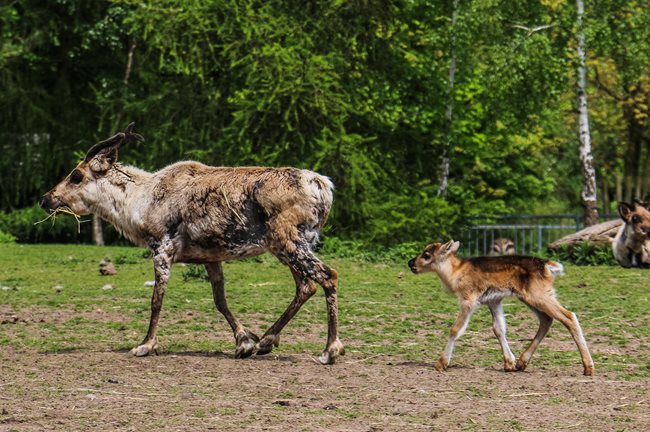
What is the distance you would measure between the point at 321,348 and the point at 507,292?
2031mm

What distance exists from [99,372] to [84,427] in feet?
7.53

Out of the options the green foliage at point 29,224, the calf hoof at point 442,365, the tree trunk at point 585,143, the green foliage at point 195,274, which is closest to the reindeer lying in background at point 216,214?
the calf hoof at point 442,365

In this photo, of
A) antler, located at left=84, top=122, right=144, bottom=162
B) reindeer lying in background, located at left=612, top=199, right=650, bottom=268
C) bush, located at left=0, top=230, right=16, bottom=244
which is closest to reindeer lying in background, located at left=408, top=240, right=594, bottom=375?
antler, located at left=84, top=122, right=144, bottom=162

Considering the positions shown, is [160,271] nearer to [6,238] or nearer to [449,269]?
[449,269]

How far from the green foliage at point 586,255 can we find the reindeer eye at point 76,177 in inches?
513

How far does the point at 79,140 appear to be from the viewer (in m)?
35.8

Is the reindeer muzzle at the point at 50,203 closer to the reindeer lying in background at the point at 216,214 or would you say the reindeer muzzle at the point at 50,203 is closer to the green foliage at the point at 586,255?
the reindeer lying in background at the point at 216,214

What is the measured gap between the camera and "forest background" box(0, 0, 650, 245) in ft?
91.1

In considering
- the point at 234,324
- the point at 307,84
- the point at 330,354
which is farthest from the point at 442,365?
the point at 307,84

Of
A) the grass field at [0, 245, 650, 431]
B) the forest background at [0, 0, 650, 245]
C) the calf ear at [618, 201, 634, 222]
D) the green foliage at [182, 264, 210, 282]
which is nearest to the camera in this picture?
the grass field at [0, 245, 650, 431]

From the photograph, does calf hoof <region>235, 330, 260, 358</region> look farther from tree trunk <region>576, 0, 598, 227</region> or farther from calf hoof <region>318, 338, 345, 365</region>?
tree trunk <region>576, 0, 598, 227</region>

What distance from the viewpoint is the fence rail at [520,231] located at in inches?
1232

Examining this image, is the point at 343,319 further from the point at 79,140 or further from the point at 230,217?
the point at 79,140

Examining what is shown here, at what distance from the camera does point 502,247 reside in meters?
30.7
